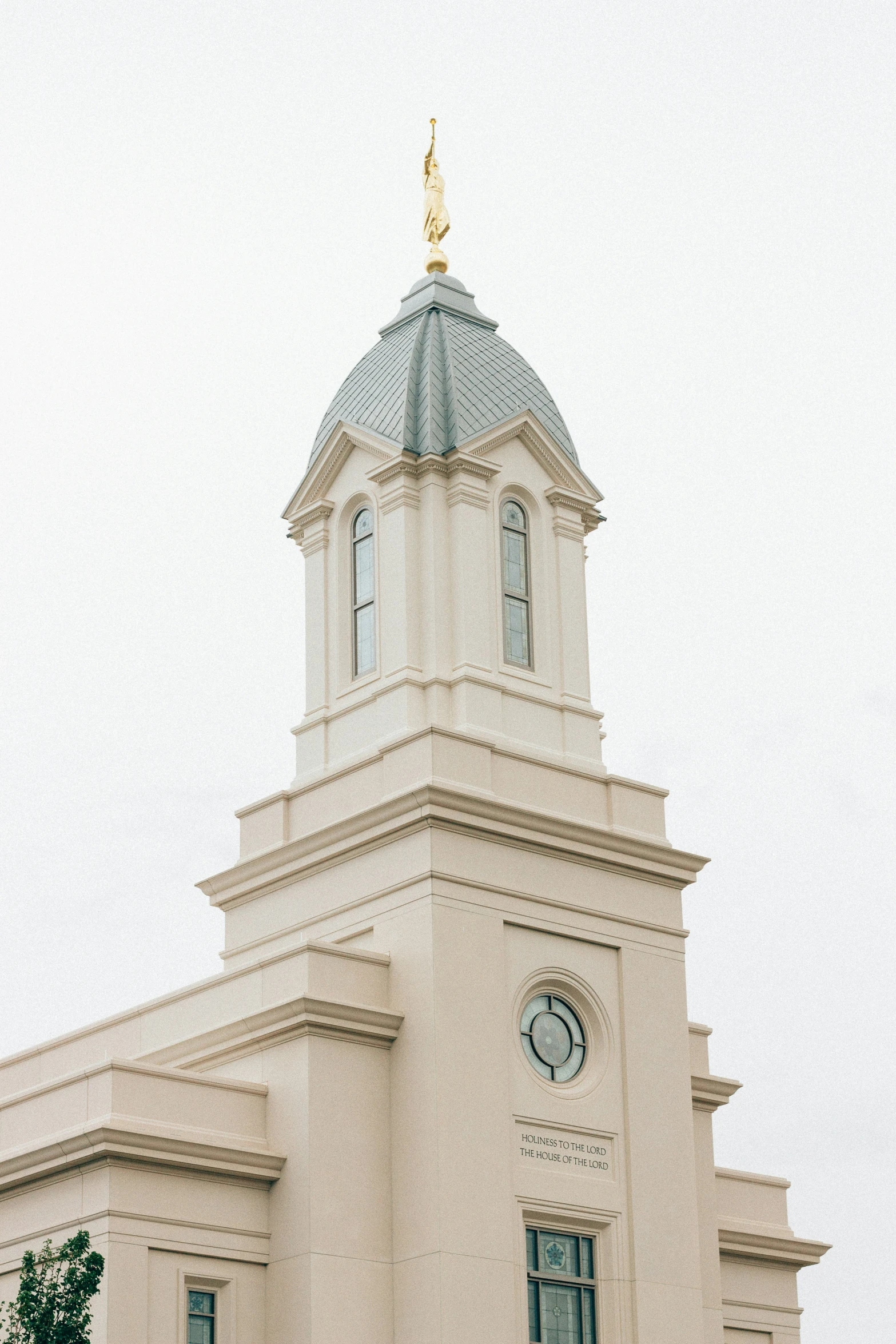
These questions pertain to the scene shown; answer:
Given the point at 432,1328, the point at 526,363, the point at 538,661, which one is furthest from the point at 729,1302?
the point at 526,363

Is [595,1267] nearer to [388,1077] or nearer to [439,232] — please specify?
[388,1077]

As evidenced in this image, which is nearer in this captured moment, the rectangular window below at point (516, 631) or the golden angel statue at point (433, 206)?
the rectangular window below at point (516, 631)

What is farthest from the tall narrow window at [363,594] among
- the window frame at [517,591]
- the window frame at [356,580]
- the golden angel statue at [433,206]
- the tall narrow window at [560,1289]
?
the tall narrow window at [560,1289]

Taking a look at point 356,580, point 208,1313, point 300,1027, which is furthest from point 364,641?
point 208,1313

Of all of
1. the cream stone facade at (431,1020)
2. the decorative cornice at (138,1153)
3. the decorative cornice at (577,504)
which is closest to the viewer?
the decorative cornice at (138,1153)

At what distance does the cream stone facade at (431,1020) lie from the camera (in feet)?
111

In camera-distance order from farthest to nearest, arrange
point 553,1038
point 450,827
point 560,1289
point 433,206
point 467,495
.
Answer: point 433,206, point 467,495, point 553,1038, point 450,827, point 560,1289

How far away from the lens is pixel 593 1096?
37.1 meters

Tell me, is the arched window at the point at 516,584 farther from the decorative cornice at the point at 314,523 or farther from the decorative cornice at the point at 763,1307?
the decorative cornice at the point at 763,1307

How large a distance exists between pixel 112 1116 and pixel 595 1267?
8.43 metres

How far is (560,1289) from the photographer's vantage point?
117 ft

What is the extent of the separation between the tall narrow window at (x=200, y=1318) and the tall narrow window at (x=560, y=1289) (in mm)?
4929

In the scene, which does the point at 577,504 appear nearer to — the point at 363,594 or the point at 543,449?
the point at 543,449

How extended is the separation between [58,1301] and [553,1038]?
34.0 feet
